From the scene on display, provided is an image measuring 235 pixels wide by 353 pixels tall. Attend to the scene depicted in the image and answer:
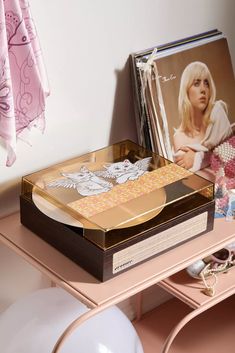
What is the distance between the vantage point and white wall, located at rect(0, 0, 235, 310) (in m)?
1.52

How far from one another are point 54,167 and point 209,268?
0.44m

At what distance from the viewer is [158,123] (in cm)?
170

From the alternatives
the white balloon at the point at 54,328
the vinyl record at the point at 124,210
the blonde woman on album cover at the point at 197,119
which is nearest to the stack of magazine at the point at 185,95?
the blonde woman on album cover at the point at 197,119

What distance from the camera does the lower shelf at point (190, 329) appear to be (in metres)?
1.92

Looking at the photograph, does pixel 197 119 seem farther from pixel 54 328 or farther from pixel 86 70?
pixel 54 328

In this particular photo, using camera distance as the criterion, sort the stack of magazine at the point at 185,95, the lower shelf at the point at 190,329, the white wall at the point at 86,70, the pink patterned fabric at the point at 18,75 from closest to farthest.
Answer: the pink patterned fabric at the point at 18,75, the white wall at the point at 86,70, the stack of magazine at the point at 185,95, the lower shelf at the point at 190,329

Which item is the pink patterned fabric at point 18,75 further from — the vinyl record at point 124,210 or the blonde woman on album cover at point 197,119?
the blonde woman on album cover at point 197,119

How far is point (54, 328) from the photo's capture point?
56.6 inches

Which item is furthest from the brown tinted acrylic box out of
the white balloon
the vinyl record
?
the white balloon

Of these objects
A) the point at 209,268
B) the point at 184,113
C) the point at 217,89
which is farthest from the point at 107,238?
the point at 217,89

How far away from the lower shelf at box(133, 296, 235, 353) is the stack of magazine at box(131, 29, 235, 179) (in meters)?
0.46

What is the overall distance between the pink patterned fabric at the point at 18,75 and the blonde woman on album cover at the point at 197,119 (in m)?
0.42

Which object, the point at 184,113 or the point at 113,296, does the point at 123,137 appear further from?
the point at 113,296

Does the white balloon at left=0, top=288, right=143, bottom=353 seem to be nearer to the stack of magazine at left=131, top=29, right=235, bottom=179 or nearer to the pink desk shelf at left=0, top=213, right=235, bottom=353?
the pink desk shelf at left=0, top=213, right=235, bottom=353
